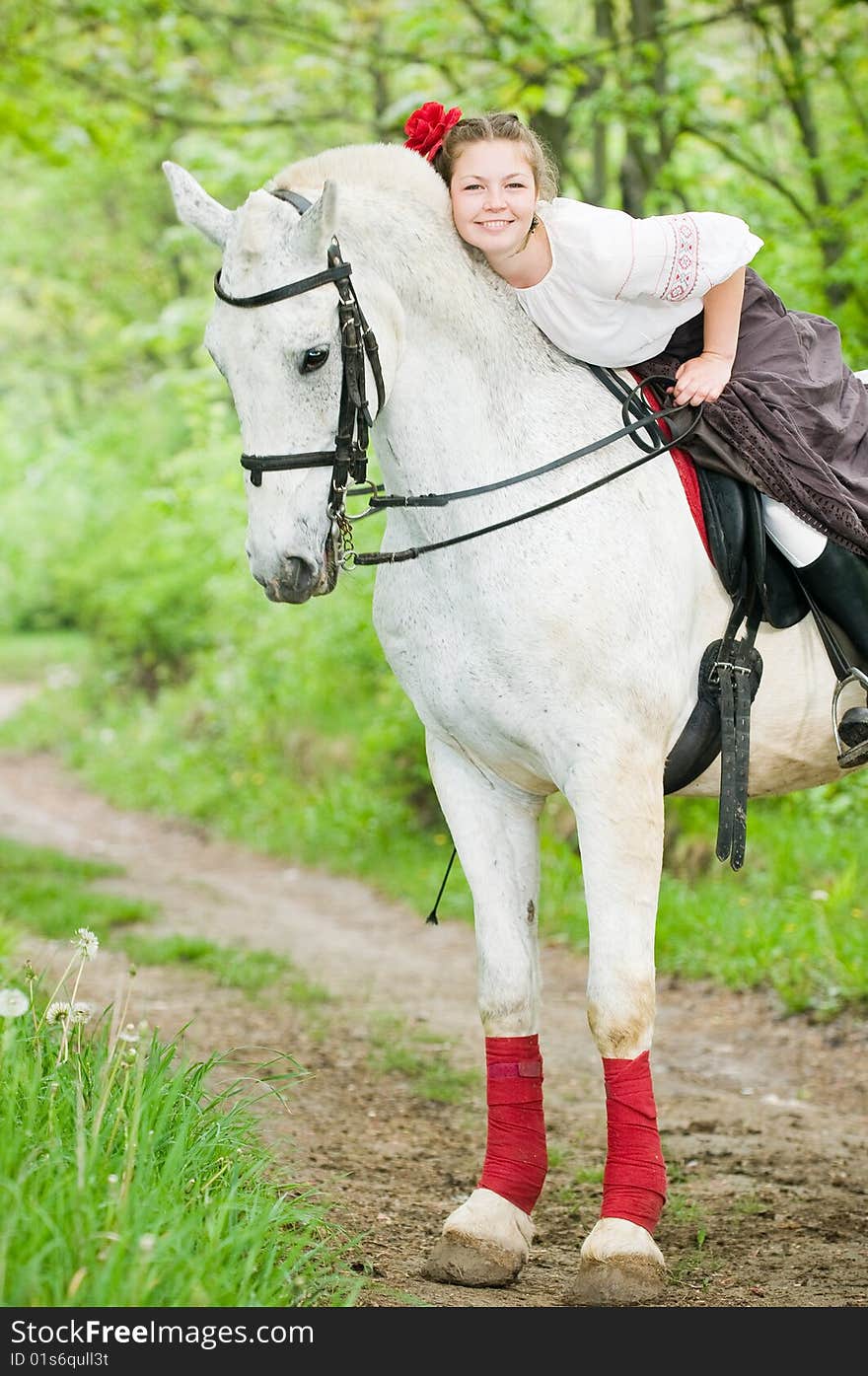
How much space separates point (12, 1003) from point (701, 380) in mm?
2176

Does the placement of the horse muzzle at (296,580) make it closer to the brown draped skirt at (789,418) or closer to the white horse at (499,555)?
the white horse at (499,555)

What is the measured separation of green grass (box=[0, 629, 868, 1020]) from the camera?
697cm

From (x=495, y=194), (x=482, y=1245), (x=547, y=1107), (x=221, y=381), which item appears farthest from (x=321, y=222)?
(x=221, y=381)

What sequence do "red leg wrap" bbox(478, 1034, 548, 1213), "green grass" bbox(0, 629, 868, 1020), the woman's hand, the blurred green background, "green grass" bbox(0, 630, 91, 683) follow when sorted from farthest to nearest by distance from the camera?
"green grass" bbox(0, 630, 91, 683) → the blurred green background → "green grass" bbox(0, 629, 868, 1020) → "red leg wrap" bbox(478, 1034, 548, 1213) → the woman's hand

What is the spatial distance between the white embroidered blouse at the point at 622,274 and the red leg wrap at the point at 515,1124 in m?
1.77

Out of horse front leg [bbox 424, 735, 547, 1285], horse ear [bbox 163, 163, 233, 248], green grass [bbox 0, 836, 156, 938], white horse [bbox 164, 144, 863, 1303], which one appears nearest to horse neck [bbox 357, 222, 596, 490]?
white horse [bbox 164, 144, 863, 1303]

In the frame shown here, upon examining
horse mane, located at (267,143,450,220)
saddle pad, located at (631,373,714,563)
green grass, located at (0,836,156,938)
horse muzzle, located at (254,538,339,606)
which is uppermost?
horse mane, located at (267,143,450,220)

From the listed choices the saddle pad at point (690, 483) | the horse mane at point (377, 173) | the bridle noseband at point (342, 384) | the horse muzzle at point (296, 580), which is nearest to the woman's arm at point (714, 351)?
the saddle pad at point (690, 483)

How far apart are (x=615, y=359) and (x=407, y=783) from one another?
6.86 m

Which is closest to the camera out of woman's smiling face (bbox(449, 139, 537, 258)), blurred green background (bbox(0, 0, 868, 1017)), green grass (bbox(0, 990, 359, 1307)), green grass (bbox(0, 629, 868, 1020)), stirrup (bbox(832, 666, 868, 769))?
green grass (bbox(0, 990, 359, 1307))

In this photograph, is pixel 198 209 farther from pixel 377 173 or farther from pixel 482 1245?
pixel 482 1245

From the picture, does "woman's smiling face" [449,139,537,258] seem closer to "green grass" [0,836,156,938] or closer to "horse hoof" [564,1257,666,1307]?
"horse hoof" [564,1257,666,1307]

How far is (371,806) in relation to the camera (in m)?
10.4

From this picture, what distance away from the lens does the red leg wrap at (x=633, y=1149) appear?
11.1ft
